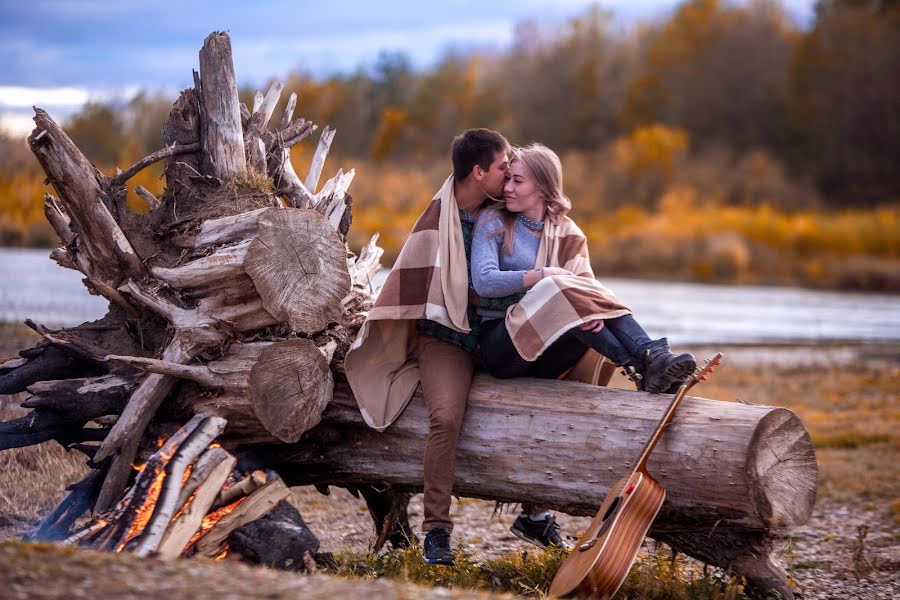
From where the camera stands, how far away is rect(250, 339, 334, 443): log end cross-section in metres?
5.35

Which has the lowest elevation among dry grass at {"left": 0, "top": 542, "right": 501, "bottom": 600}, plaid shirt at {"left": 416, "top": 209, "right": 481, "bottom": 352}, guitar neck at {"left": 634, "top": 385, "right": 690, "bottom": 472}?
dry grass at {"left": 0, "top": 542, "right": 501, "bottom": 600}

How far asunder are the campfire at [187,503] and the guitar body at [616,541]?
63.8 inches

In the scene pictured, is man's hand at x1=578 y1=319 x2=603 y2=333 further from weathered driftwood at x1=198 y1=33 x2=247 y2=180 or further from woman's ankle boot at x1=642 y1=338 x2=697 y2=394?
weathered driftwood at x1=198 y1=33 x2=247 y2=180

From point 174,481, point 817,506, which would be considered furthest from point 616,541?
point 817,506

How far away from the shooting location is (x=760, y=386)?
12703 mm

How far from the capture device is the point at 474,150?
579cm

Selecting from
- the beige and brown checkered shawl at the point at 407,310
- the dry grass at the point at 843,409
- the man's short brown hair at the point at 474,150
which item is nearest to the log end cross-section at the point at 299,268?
the beige and brown checkered shawl at the point at 407,310

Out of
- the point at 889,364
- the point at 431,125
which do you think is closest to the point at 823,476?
the point at 889,364

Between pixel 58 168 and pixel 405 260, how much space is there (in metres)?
2.06

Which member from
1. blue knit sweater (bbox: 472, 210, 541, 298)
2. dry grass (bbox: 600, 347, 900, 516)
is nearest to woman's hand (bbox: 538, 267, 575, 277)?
blue knit sweater (bbox: 472, 210, 541, 298)

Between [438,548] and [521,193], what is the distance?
1.99m

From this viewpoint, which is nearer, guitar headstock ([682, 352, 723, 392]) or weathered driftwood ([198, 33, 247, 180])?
guitar headstock ([682, 352, 723, 392])

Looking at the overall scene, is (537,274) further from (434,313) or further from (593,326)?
(434,313)

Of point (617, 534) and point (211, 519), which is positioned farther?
point (211, 519)
